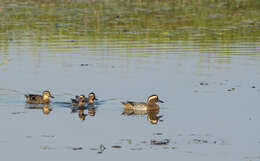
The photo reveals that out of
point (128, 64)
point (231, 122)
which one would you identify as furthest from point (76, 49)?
point (231, 122)

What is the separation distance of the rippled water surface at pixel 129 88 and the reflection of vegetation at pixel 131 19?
0.15m

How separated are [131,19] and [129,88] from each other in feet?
64.3

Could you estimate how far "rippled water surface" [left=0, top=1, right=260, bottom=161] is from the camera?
56.5 ft

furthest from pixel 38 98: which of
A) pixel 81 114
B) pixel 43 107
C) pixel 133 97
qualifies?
pixel 133 97

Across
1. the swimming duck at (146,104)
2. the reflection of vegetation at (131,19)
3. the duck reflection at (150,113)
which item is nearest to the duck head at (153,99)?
the swimming duck at (146,104)

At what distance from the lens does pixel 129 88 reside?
2480 centimetres

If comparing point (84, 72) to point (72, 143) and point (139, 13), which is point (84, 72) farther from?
point (139, 13)

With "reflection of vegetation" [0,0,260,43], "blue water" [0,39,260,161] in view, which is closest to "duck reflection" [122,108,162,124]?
"blue water" [0,39,260,161]

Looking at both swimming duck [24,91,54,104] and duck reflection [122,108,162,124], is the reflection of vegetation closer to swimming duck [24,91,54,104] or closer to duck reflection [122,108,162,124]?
swimming duck [24,91,54,104]

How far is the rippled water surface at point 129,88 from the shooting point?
17.2 m

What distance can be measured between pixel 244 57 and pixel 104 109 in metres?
10.4

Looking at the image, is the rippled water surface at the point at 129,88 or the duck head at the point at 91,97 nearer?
the rippled water surface at the point at 129,88

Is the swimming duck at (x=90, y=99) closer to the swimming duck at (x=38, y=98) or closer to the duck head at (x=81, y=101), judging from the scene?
the duck head at (x=81, y=101)

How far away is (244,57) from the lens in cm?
3109
